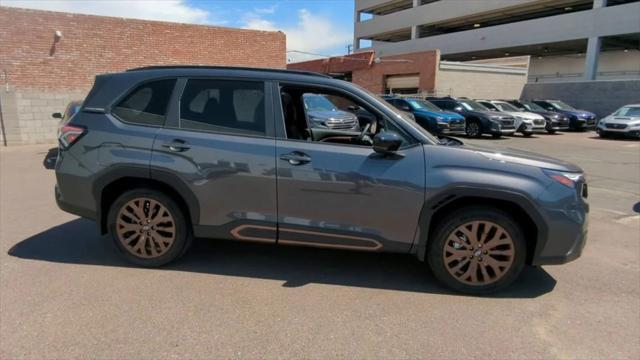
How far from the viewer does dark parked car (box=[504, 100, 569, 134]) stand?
74.8 ft

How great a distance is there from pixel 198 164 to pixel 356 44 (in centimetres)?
5716

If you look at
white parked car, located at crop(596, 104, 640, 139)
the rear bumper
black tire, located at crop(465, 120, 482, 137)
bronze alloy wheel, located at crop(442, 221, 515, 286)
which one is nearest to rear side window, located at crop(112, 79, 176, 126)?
the rear bumper

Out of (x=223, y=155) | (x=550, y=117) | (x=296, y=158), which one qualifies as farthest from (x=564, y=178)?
(x=550, y=117)

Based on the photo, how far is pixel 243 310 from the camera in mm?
3463

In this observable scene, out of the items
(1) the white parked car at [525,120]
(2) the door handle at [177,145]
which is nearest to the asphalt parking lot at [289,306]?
(2) the door handle at [177,145]

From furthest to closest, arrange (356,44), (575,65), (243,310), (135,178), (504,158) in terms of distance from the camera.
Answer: (356,44)
(575,65)
(135,178)
(504,158)
(243,310)

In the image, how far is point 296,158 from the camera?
3.85m

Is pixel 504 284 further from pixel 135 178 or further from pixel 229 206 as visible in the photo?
pixel 135 178

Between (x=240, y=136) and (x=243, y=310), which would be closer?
(x=243, y=310)

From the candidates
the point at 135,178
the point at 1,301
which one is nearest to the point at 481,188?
the point at 135,178

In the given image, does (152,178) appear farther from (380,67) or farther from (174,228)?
(380,67)

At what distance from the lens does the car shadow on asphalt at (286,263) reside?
4047mm

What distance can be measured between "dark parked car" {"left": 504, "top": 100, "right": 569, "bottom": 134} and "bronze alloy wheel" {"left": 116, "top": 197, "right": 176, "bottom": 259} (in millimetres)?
22185

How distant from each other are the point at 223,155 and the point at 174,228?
876 mm
